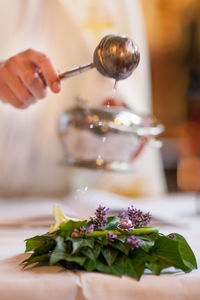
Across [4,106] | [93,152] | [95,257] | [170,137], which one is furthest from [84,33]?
[170,137]

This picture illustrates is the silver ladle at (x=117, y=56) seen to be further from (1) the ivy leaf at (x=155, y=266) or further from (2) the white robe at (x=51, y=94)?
(2) the white robe at (x=51, y=94)

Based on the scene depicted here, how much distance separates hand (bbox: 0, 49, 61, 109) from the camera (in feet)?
2.15

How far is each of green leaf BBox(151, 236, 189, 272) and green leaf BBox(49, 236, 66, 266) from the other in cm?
9

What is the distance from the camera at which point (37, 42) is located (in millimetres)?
1289

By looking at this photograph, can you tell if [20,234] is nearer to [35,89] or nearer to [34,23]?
[35,89]

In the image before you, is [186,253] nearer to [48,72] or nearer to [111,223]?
[111,223]

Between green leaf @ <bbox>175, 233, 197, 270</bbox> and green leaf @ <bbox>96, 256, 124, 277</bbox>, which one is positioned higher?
green leaf @ <bbox>175, 233, 197, 270</bbox>

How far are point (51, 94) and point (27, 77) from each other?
26.0 inches

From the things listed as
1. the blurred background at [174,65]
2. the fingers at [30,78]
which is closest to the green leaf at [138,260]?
the fingers at [30,78]

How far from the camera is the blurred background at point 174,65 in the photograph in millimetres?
3049

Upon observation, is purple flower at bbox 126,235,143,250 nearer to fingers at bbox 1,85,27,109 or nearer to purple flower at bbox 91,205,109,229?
purple flower at bbox 91,205,109,229

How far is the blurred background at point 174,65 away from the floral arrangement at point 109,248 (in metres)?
2.57

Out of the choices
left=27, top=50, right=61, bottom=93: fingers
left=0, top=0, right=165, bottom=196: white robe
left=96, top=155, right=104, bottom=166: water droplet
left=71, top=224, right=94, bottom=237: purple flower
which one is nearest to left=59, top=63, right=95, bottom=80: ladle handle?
left=27, top=50, right=61, bottom=93: fingers

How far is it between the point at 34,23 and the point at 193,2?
2.14 metres
